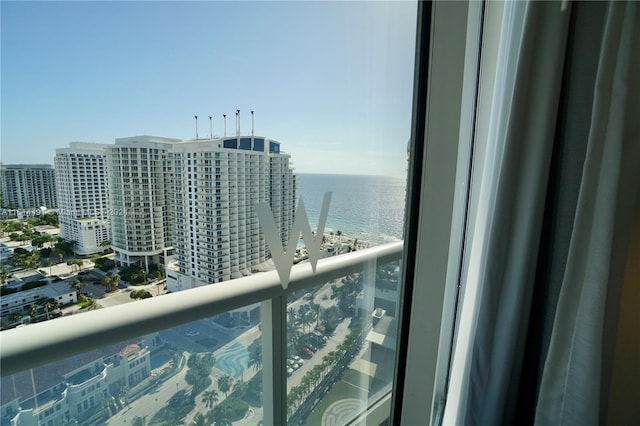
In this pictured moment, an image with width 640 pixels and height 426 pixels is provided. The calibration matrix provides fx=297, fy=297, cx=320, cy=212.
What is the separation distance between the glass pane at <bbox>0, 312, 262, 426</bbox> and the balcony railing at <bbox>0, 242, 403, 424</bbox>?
34 millimetres

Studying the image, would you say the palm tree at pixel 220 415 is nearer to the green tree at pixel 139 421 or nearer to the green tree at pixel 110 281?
the green tree at pixel 139 421

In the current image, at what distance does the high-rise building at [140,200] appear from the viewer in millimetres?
642

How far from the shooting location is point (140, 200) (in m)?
0.69

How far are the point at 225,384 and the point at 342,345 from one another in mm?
483

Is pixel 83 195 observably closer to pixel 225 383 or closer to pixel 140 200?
pixel 140 200

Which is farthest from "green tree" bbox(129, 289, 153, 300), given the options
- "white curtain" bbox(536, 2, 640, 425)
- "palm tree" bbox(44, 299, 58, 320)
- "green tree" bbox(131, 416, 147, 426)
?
Answer: "white curtain" bbox(536, 2, 640, 425)

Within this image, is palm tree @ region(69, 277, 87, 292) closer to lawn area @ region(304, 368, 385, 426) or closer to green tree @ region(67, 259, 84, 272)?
green tree @ region(67, 259, 84, 272)

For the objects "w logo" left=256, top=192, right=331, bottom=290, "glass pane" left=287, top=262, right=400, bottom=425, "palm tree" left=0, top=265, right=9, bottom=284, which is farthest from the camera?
"glass pane" left=287, top=262, right=400, bottom=425

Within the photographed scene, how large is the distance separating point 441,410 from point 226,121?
58.4 inches

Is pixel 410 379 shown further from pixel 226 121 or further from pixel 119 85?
pixel 119 85

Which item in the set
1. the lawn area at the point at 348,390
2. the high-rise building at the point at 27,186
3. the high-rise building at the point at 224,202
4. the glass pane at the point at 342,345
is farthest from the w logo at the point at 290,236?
the lawn area at the point at 348,390

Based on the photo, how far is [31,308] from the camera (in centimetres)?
58

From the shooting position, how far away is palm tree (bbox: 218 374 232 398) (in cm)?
101

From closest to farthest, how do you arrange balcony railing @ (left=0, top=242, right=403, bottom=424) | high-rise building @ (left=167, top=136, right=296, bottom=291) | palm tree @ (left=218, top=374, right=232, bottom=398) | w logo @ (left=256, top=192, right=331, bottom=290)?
balcony railing @ (left=0, top=242, right=403, bottom=424) < high-rise building @ (left=167, top=136, right=296, bottom=291) < w logo @ (left=256, top=192, right=331, bottom=290) < palm tree @ (left=218, top=374, right=232, bottom=398)
